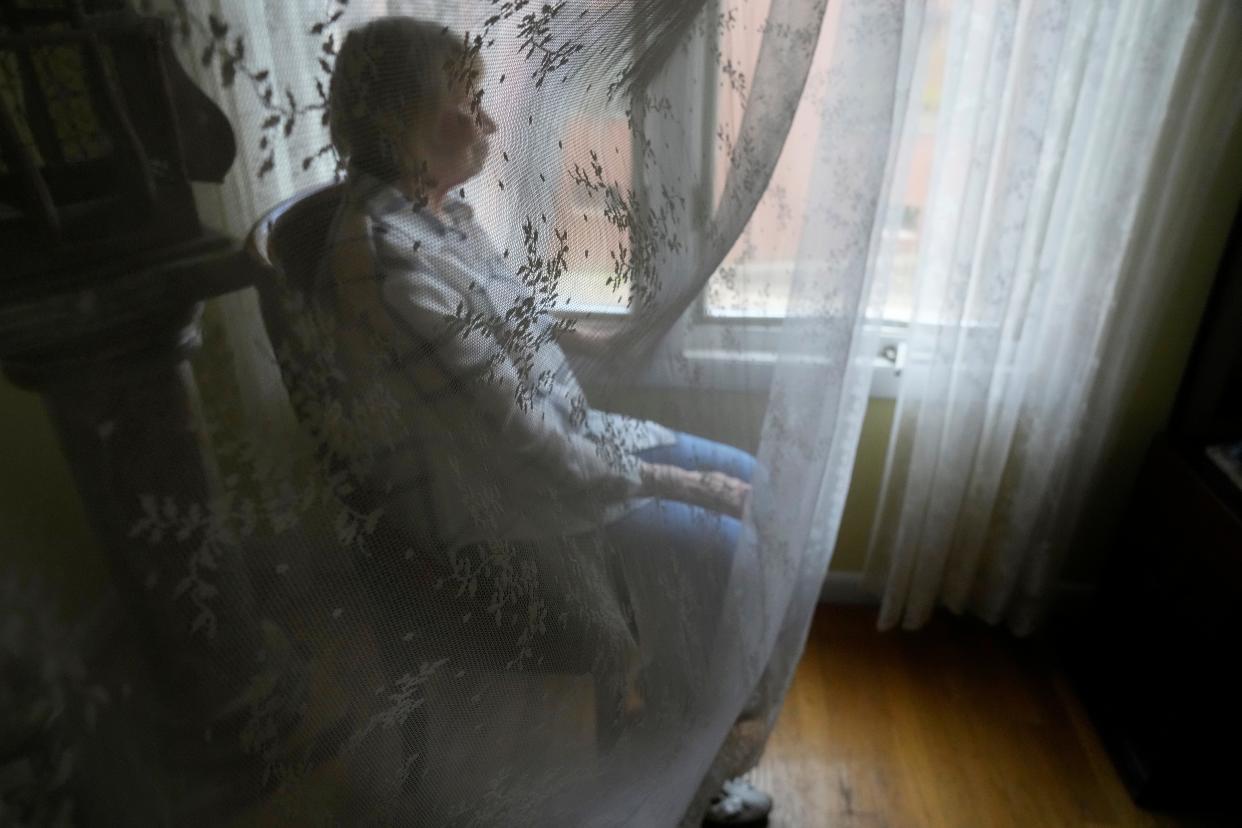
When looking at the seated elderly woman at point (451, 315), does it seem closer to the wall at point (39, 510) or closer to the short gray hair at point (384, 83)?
the short gray hair at point (384, 83)

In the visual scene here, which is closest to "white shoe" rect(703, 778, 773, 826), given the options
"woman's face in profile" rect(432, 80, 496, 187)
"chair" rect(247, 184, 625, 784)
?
"chair" rect(247, 184, 625, 784)

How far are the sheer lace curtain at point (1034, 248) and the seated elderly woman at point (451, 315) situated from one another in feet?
2.80

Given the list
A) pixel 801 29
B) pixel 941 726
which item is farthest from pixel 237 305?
pixel 941 726

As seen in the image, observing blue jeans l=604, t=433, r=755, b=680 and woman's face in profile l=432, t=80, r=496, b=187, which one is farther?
blue jeans l=604, t=433, r=755, b=680

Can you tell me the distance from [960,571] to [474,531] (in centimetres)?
130

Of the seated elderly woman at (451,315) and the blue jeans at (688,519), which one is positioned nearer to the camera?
the seated elderly woman at (451,315)

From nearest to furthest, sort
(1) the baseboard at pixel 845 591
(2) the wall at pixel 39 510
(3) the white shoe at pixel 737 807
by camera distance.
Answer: (2) the wall at pixel 39 510 < (3) the white shoe at pixel 737 807 < (1) the baseboard at pixel 845 591

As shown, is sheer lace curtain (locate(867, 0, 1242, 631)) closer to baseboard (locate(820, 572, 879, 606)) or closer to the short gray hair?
baseboard (locate(820, 572, 879, 606))

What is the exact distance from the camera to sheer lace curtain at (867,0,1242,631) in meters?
1.10

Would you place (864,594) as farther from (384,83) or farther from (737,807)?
(384,83)

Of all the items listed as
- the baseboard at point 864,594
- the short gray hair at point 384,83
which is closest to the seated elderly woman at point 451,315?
the short gray hair at point 384,83

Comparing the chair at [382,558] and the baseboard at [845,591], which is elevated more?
the chair at [382,558]

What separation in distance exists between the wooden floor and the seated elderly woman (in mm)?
1030

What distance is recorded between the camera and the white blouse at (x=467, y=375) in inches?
14.1
